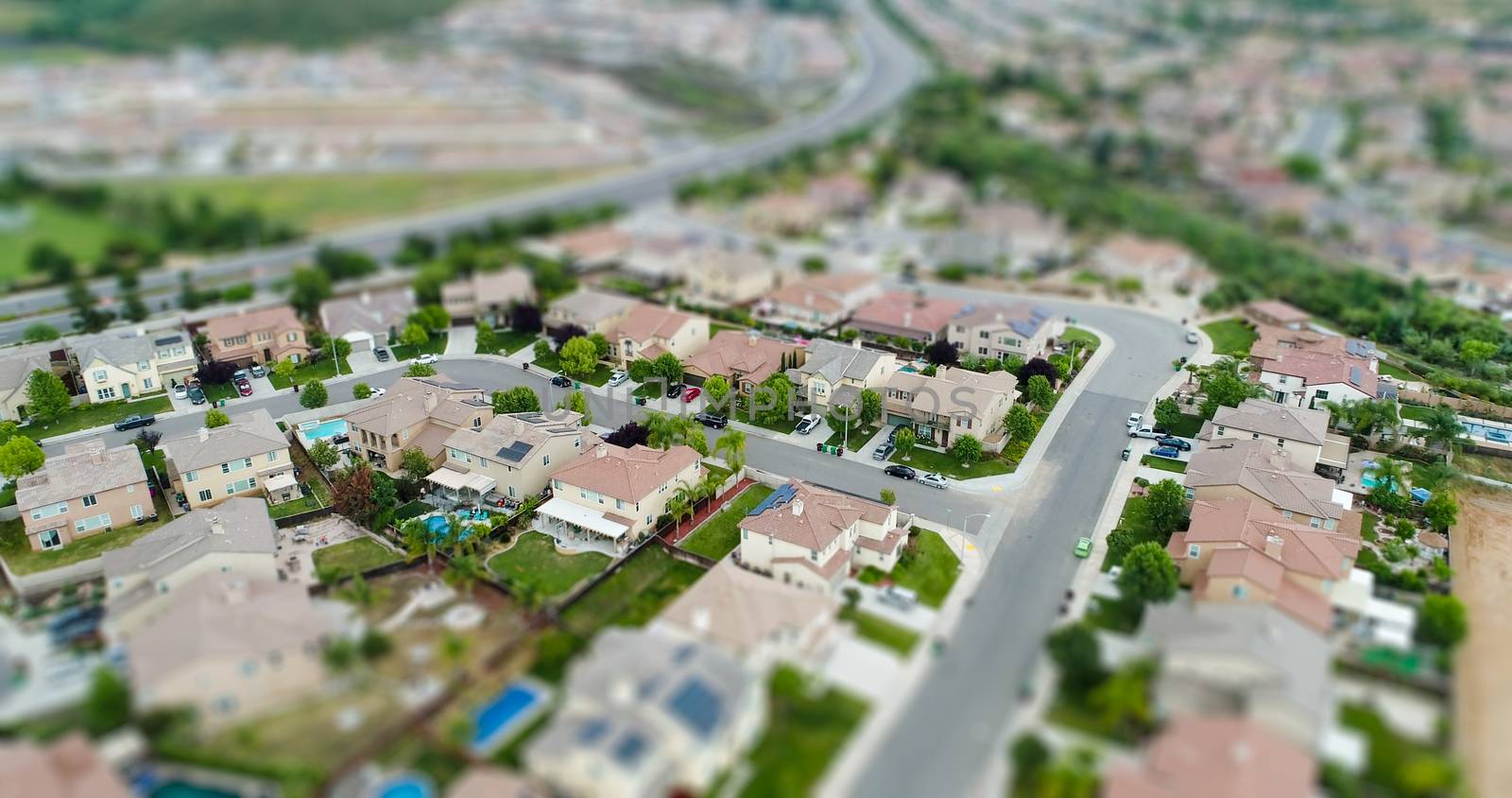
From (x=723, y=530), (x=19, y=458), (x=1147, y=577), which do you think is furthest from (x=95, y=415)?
(x=1147, y=577)

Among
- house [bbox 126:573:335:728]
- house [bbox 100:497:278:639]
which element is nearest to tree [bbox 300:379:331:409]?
house [bbox 100:497:278:639]

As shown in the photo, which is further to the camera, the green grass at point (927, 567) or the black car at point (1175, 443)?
the black car at point (1175, 443)

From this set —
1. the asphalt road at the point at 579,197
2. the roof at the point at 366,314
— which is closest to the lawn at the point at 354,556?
the roof at the point at 366,314

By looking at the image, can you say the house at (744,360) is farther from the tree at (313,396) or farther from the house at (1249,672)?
the house at (1249,672)

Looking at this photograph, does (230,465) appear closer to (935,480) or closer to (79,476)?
(79,476)

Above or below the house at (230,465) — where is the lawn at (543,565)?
below

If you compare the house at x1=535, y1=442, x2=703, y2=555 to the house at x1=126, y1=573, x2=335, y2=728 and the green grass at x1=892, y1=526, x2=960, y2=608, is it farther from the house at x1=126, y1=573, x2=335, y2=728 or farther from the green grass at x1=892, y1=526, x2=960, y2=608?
the house at x1=126, y1=573, x2=335, y2=728
